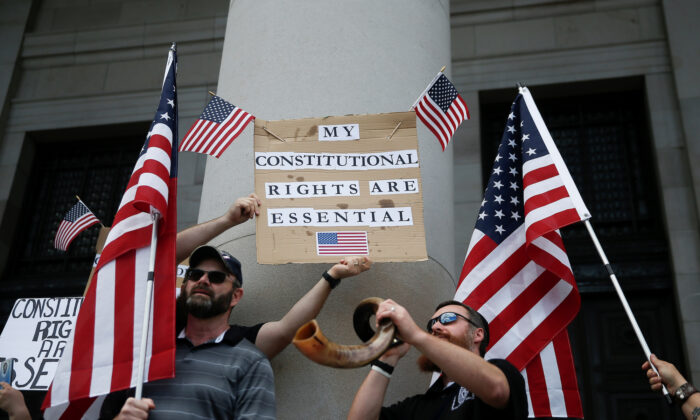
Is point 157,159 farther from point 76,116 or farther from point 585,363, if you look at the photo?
point 76,116

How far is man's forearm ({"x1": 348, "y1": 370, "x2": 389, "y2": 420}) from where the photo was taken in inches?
152

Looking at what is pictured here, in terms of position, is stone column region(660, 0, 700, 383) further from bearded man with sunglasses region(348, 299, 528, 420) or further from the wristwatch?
bearded man with sunglasses region(348, 299, 528, 420)

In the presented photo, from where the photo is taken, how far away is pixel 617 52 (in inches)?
417

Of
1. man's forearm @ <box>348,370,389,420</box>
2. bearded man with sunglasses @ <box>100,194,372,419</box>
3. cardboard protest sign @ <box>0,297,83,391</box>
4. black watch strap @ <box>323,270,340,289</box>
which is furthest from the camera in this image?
cardboard protest sign @ <box>0,297,83,391</box>

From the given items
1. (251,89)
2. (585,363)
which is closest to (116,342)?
(251,89)

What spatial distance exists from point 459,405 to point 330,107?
7.91ft

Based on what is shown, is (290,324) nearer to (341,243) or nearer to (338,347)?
(341,243)

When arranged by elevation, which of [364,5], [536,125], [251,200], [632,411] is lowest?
[632,411]

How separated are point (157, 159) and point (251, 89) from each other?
3.78 ft

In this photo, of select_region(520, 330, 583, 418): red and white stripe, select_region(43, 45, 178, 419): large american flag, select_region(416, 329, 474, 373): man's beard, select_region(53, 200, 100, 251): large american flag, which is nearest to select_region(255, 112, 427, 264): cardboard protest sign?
select_region(43, 45, 178, 419): large american flag

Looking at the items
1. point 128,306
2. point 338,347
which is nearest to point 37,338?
point 128,306

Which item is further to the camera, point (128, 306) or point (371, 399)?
point (128, 306)

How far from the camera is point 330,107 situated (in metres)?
5.36

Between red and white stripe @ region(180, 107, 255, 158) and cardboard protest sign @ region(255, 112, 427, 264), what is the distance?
0.30m
